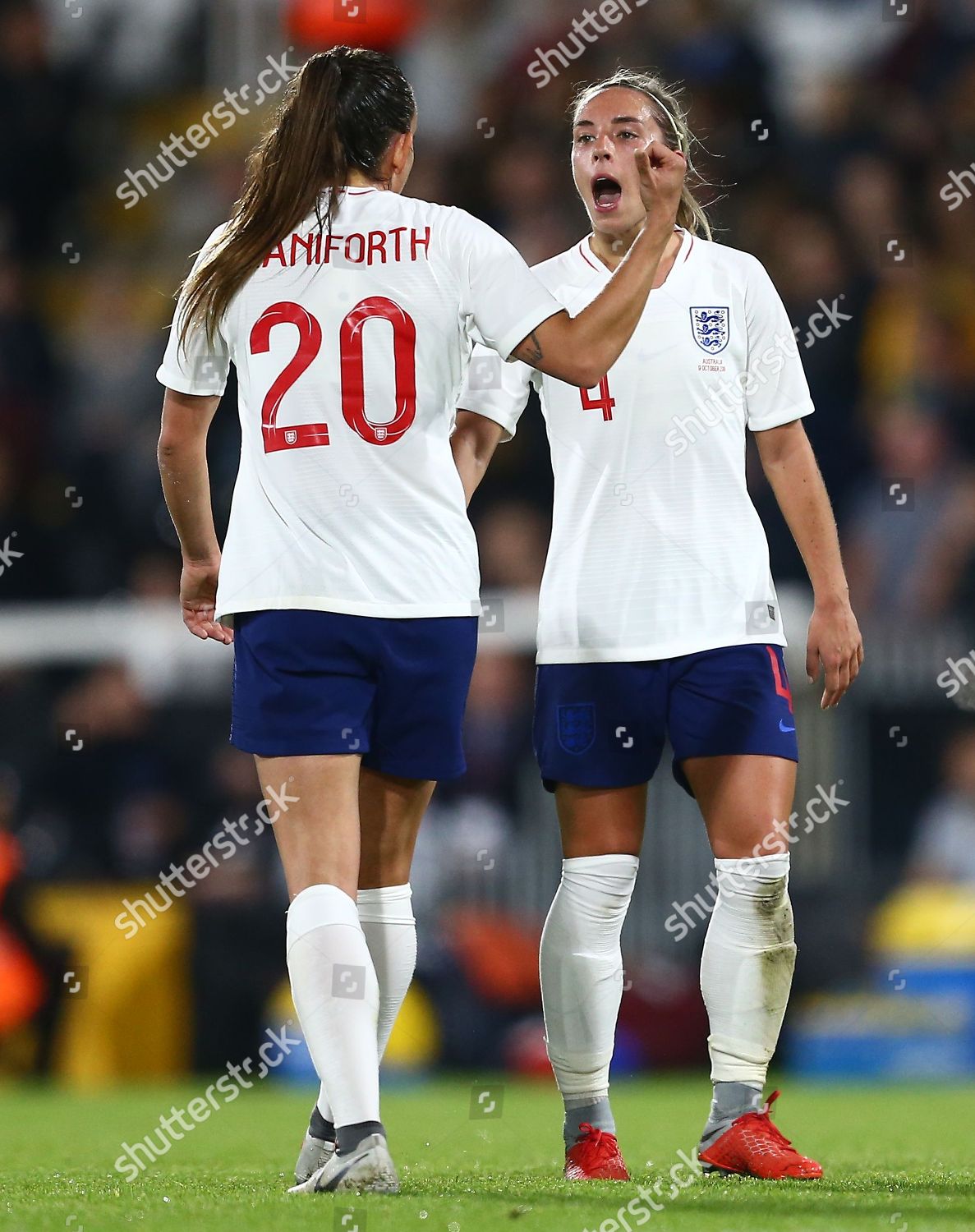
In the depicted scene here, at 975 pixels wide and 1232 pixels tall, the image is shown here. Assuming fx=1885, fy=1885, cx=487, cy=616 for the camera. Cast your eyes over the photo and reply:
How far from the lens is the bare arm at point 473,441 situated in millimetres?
3941

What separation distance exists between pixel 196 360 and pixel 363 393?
1.24ft

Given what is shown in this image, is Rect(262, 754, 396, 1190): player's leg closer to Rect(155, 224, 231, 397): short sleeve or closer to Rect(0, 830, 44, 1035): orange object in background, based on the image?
Rect(155, 224, 231, 397): short sleeve

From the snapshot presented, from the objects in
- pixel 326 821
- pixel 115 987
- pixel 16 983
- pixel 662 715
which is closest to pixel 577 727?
pixel 662 715

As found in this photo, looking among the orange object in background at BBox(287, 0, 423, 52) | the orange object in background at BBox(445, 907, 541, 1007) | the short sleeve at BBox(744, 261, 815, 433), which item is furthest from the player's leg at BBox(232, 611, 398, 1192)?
the orange object in background at BBox(287, 0, 423, 52)

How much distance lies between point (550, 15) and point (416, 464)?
929cm

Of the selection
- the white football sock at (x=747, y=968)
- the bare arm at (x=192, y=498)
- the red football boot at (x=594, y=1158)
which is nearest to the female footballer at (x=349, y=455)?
the bare arm at (x=192, y=498)

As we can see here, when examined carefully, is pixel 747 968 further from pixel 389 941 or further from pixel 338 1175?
pixel 338 1175

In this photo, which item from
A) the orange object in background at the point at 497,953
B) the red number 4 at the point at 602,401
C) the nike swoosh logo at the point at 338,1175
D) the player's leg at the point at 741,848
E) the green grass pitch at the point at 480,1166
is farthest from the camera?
the orange object in background at the point at 497,953

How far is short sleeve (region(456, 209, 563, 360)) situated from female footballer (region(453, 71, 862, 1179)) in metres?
0.47

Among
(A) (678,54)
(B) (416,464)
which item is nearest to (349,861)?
(B) (416,464)

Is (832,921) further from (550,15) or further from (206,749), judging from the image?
(550,15)

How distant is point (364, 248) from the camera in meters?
3.32

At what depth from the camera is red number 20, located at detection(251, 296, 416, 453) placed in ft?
10.8

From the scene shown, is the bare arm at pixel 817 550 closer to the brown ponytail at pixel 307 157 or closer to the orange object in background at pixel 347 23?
the brown ponytail at pixel 307 157
